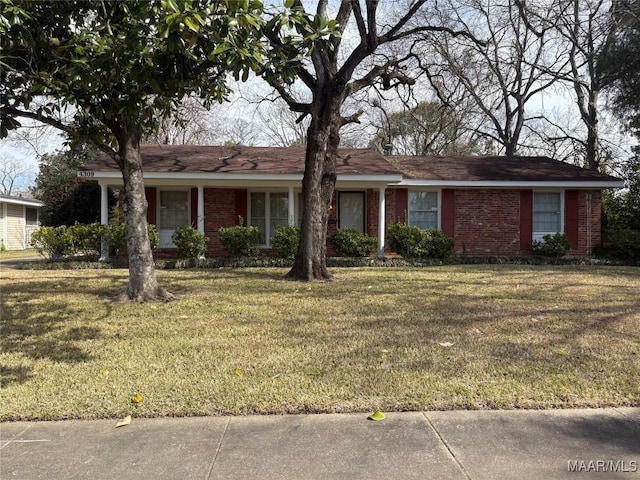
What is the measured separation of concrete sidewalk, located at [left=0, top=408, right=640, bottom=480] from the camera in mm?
2990

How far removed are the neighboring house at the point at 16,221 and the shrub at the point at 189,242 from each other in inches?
688

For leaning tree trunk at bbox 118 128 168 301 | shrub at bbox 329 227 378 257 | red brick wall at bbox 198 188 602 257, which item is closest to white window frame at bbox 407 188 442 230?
red brick wall at bbox 198 188 602 257

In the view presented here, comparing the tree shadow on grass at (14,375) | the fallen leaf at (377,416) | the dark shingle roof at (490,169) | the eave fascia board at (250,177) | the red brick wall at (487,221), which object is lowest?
the fallen leaf at (377,416)

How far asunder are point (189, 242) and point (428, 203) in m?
8.55

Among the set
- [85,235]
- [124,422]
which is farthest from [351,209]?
[124,422]

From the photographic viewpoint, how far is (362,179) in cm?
1535

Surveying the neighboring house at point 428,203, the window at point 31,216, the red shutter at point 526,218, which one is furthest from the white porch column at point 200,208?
the window at point 31,216

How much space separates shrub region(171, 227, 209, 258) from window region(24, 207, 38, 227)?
21112 millimetres

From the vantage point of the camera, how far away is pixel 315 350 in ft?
17.6

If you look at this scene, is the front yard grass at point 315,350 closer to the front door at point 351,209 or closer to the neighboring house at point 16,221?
the front door at point 351,209

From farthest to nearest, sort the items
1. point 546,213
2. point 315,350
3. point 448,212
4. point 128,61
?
point 546,213
point 448,212
point 128,61
point 315,350

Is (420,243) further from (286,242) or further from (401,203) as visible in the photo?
(286,242)

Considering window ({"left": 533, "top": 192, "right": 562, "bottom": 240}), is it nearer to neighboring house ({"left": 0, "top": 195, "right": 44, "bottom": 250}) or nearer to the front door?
the front door

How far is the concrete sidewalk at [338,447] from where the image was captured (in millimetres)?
2990
